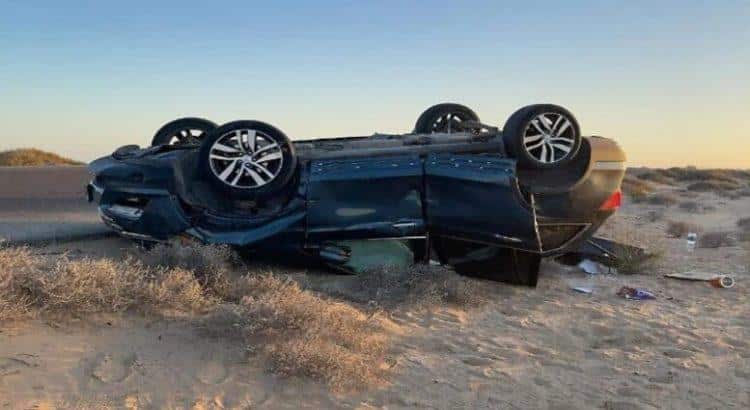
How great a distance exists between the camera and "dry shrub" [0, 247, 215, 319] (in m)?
4.21

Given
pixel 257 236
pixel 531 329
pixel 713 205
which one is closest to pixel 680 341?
pixel 531 329

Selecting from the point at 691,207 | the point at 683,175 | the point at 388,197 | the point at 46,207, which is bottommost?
the point at 683,175

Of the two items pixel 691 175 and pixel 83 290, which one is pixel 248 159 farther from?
pixel 691 175

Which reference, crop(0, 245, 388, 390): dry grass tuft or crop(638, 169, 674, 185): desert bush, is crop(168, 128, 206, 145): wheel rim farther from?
crop(638, 169, 674, 185): desert bush

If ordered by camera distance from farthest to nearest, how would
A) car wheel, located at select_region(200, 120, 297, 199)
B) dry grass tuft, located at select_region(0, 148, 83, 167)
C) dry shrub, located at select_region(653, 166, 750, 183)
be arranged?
dry shrub, located at select_region(653, 166, 750, 183)
dry grass tuft, located at select_region(0, 148, 83, 167)
car wheel, located at select_region(200, 120, 297, 199)

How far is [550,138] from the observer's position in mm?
6449

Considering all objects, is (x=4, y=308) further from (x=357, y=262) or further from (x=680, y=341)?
(x=680, y=341)

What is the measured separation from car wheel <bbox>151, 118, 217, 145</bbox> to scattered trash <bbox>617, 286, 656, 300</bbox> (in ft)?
16.6

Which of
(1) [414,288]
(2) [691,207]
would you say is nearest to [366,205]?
(1) [414,288]

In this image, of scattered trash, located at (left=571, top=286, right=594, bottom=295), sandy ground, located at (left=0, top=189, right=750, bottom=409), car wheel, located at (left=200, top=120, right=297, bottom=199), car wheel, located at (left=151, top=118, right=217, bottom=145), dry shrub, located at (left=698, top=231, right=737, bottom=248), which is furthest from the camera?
dry shrub, located at (left=698, top=231, right=737, bottom=248)

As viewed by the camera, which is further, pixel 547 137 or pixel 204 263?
pixel 547 137

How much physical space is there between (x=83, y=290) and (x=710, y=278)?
257 inches

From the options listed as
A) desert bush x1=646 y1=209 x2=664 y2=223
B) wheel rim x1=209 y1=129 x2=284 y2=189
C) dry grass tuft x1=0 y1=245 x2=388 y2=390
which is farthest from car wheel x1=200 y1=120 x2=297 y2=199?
desert bush x1=646 y1=209 x2=664 y2=223

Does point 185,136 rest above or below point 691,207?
above
